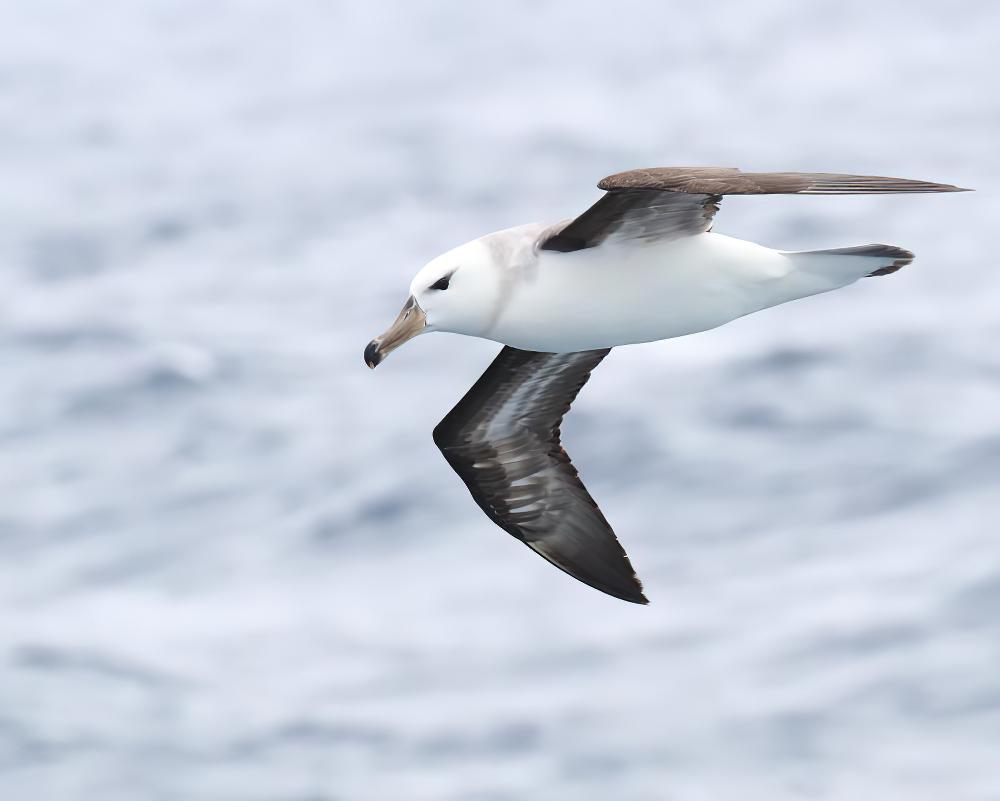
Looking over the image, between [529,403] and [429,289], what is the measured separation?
3.10 m

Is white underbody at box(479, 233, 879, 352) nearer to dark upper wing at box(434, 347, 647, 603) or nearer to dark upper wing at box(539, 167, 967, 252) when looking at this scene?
dark upper wing at box(539, 167, 967, 252)

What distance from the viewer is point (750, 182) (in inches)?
406

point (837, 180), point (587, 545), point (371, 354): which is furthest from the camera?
point (587, 545)

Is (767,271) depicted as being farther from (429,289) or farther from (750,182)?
(429,289)

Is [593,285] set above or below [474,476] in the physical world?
above

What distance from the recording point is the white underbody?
38.7 feet

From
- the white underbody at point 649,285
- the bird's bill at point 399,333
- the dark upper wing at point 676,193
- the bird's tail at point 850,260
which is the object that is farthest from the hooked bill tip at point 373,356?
the bird's tail at point 850,260

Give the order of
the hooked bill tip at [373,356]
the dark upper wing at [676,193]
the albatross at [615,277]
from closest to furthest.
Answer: the dark upper wing at [676,193] < the hooked bill tip at [373,356] < the albatross at [615,277]

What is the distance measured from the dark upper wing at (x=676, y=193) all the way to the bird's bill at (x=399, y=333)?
3.59 ft

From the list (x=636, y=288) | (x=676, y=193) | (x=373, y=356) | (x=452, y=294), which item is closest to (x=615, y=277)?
(x=636, y=288)

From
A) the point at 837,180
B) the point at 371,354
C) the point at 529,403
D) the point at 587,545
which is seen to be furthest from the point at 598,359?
the point at 837,180

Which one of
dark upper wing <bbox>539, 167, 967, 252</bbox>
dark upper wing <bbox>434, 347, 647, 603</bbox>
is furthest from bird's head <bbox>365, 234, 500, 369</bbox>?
dark upper wing <bbox>434, 347, 647, 603</bbox>

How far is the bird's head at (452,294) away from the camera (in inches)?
461

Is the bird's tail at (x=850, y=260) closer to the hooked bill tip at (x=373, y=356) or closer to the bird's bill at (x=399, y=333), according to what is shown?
the bird's bill at (x=399, y=333)
